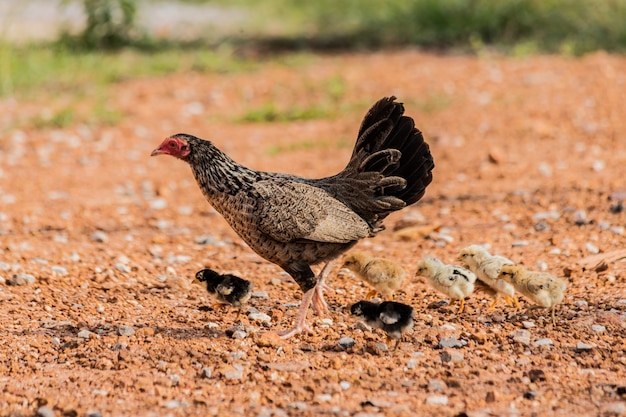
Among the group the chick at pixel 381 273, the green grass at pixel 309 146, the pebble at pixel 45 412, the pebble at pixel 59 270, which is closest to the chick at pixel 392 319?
the chick at pixel 381 273

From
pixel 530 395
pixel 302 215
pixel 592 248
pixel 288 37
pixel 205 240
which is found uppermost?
pixel 302 215

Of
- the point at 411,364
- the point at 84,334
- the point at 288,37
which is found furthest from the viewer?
the point at 288,37

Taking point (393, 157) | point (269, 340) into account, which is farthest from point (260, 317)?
point (393, 157)

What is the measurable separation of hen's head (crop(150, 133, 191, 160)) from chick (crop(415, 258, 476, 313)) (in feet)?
5.51

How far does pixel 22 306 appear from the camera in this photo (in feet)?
19.0

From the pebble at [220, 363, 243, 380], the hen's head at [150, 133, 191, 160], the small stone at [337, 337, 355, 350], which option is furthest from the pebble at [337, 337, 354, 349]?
the hen's head at [150, 133, 191, 160]

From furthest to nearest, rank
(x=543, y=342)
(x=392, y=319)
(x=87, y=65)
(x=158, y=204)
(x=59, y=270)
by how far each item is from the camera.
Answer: (x=87, y=65) < (x=158, y=204) < (x=59, y=270) < (x=543, y=342) < (x=392, y=319)

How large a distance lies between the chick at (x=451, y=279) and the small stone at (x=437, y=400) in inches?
46.9

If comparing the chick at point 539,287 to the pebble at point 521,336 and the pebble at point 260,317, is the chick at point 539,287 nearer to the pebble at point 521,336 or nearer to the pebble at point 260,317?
the pebble at point 521,336

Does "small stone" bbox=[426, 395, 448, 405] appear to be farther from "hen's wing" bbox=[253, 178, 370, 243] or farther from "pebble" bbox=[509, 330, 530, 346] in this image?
"hen's wing" bbox=[253, 178, 370, 243]

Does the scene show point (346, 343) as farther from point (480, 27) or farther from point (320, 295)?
point (480, 27)

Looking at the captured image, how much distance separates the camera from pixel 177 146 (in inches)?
222

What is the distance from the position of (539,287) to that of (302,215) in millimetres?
1447

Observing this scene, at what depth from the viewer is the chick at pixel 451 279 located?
18.1ft
